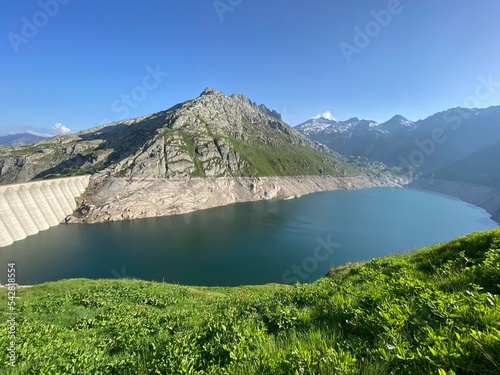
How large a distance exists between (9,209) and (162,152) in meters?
103

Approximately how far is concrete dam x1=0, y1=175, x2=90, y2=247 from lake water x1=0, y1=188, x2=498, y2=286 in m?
4.28

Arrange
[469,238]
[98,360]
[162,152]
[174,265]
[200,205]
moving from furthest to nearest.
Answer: [162,152] → [200,205] → [174,265] → [469,238] → [98,360]

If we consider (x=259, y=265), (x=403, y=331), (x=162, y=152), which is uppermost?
(x=162, y=152)

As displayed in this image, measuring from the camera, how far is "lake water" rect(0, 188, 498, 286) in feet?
223

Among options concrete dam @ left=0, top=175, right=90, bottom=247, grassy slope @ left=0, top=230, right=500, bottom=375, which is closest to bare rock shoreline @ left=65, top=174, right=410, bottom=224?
concrete dam @ left=0, top=175, right=90, bottom=247

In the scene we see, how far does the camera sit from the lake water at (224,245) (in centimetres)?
6794

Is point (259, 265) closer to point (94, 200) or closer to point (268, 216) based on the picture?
point (268, 216)

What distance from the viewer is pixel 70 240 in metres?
92.2

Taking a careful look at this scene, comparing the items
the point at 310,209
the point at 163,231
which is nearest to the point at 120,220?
the point at 163,231

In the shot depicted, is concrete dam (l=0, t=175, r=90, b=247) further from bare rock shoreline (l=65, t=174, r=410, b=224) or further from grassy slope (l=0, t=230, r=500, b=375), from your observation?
grassy slope (l=0, t=230, r=500, b=375)

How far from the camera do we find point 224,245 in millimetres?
91125

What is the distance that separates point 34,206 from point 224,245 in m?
81.5

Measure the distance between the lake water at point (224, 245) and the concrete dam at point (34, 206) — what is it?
4.28m

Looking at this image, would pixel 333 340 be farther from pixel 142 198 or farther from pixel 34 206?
pixel 142 198
